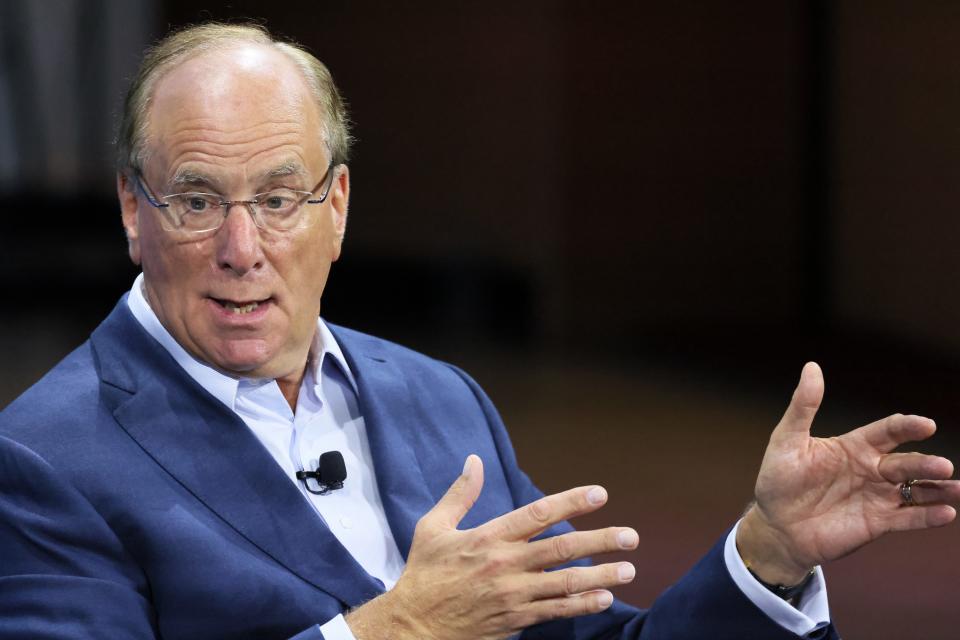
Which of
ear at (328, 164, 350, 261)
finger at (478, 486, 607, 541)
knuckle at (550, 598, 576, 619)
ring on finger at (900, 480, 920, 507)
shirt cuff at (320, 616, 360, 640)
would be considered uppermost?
ear at (328, 164, 350, 261)

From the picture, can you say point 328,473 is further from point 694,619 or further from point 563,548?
point 694,619

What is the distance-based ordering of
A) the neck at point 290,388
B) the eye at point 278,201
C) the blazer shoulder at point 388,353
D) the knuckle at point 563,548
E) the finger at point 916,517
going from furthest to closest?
the blazer shoulder at point 388,353, the neck at point 290,388, the eye at point 278,201, the finger at point 916,517, the knuckle at point 563,548

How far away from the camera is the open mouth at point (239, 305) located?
1.82 metres

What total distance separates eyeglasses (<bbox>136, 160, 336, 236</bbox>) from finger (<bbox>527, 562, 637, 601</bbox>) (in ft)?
2.09

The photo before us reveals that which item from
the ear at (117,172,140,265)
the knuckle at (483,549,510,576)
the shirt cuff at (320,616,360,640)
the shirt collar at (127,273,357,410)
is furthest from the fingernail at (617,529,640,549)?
the ear at (117,172,140,265)

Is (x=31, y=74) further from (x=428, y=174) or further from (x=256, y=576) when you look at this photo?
(x=256, y=576)

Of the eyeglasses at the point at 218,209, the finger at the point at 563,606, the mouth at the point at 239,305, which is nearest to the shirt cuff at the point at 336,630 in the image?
the finger at the point at 563,606

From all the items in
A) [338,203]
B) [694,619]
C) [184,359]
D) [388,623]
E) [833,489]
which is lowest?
[694,619]

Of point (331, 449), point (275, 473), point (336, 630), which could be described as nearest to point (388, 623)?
point (336, 630)

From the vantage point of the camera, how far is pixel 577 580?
153 centimetres

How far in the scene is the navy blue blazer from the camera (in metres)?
1.61

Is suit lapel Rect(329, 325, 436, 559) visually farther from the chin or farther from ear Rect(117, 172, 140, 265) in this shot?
ear Rect(117, 172, 140, 265)

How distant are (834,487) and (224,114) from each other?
941 mm

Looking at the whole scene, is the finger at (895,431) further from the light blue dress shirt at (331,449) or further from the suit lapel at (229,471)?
the suit lapel at (229,471)
